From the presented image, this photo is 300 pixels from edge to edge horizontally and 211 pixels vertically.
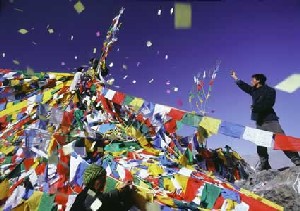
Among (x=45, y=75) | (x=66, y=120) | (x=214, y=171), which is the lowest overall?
(x=214, y=171)

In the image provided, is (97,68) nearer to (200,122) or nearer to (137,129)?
(137,129)

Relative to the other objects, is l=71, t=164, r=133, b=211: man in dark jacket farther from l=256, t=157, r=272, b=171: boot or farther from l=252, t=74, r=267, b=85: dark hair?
l=252, t=74, r=267, b=85: dark hair

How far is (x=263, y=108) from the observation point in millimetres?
→ 6672

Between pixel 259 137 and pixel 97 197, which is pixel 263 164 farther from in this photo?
pixel 97 197

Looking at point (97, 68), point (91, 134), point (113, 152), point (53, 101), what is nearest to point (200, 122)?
point (113, 152)

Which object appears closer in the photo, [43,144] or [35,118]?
[43,144]

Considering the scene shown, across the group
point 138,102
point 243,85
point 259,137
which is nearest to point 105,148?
point 138,102

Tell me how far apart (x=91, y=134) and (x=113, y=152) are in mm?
704

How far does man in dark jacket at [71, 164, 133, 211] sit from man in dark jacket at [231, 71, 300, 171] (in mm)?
3810

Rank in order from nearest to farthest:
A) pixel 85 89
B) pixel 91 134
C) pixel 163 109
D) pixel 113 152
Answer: pixel 163 109 → pixel 113 152 → pixel 91 134 → pixel 85 89

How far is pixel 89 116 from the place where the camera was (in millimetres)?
8469

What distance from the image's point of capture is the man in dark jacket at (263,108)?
6637 mm

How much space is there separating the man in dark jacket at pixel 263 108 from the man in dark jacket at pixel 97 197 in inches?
150

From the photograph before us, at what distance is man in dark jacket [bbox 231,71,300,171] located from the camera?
664cm
